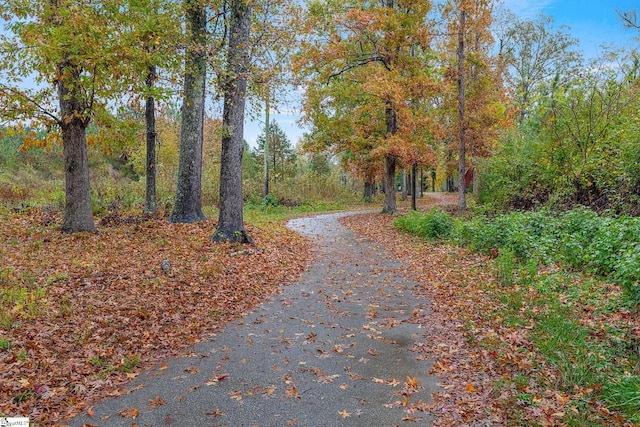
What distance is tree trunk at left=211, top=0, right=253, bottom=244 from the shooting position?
10.1 meters

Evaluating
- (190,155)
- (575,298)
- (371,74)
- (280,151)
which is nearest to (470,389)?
(575,298)

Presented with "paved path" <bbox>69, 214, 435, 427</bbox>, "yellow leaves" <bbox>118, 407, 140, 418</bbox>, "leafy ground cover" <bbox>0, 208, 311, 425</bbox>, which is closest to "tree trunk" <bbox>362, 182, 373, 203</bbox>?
"leafy ground cover" <bbox>0, 208, 311, 425</bbox>

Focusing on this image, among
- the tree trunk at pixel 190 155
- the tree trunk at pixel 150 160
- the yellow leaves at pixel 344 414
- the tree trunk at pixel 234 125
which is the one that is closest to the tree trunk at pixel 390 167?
the tree trunk at pixel 190 155

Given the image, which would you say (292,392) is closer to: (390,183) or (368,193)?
(390,183)

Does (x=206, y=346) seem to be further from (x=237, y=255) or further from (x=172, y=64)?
(x=172, y=64)

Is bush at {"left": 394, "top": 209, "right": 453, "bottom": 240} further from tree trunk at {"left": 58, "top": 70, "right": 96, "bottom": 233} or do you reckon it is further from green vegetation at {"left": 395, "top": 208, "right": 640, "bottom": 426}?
tree trunk at {"left": 58, "top": 70, "right": 96, "bottom": 233}

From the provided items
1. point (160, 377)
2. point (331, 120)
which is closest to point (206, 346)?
point (160, 377)

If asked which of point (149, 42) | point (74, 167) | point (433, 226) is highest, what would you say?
point (149, 42)

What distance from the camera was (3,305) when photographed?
5.52m

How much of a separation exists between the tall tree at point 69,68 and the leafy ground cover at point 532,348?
708 centimetres

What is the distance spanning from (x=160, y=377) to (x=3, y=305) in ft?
9.32

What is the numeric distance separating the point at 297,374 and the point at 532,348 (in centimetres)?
279

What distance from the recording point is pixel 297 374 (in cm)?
451

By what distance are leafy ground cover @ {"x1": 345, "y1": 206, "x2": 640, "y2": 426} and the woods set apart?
0.03 metres
